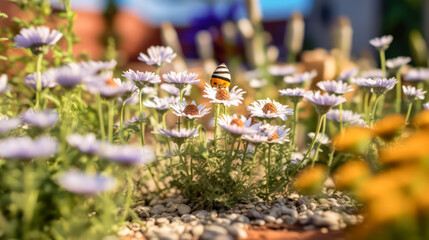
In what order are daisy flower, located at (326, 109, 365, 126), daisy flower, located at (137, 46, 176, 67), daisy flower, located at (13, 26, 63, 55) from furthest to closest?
daisy flower, located at (326, 109, 365, 126) → daisy flower, located at (137, 46, 176, 67) → daisy flower, located at (13, 26, 63, 55)

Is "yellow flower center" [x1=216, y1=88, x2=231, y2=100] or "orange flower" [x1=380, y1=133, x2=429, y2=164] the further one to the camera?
"yellow flower center" [x1=216, y1=88, x2=231, y2=100]

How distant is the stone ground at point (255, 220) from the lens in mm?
1096

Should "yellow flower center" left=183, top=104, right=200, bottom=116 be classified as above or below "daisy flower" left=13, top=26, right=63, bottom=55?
below

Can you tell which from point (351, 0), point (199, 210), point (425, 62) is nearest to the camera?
point (199, 210)

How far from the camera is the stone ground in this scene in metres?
1.10

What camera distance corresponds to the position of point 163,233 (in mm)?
1099

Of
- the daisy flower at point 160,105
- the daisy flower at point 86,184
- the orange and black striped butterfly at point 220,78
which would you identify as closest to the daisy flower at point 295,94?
the orange and black striped butterfly at point 220,78

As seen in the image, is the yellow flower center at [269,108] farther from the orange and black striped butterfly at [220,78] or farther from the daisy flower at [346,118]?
the daisy flower at [346,118]

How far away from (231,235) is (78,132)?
550 millimetres

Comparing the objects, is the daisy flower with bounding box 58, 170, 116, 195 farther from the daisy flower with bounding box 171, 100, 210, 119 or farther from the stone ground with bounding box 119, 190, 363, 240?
the daisy flower with bounding box 171, 100, 210, 119

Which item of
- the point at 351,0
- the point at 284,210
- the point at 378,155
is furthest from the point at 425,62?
the point at 351,0

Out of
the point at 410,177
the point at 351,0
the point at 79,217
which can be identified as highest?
the point at 351,0

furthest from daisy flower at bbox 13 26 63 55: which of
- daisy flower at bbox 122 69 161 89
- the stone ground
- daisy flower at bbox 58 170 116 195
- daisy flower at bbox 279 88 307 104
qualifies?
daisy flower at bbox 279 88 307 104

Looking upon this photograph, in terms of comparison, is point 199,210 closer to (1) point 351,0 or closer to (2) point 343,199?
(2) point 343,199
